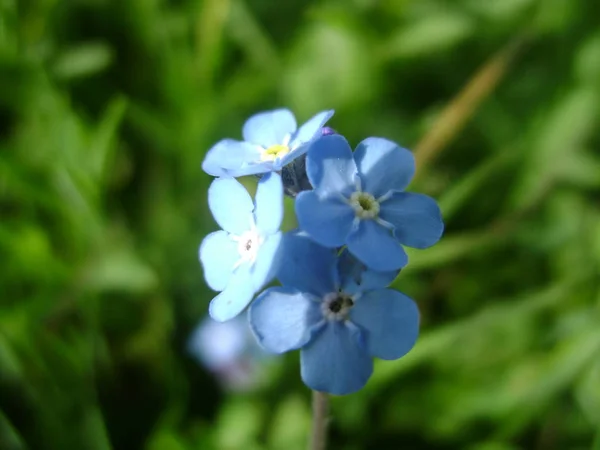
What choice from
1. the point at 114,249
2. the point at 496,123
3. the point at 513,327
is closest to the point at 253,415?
the point at 114,249

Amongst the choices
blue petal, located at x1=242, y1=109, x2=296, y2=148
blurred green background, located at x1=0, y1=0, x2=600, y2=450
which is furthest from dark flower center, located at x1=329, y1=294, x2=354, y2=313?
blurred green background, located at x1=0, y1=0, x2=600, y2=450

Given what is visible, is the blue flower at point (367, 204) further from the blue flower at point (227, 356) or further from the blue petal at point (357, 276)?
the blue flower at point (227, 356)

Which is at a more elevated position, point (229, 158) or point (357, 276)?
point (229, 158)

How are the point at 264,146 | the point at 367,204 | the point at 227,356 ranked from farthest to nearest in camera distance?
the point at 227,356
the point at 264,146
the point at 367,204

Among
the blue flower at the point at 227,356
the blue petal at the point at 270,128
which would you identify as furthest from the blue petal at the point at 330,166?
the blue flower at the point at 227,356

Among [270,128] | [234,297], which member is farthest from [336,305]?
[270,128]

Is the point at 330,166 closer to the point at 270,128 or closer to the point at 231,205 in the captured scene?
the point at 231,205

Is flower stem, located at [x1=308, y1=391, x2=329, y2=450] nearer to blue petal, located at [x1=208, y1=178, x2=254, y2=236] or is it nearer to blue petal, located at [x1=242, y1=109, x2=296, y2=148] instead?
blue petal, located at [x1=208, y1=178, x2=254, y2=236]
